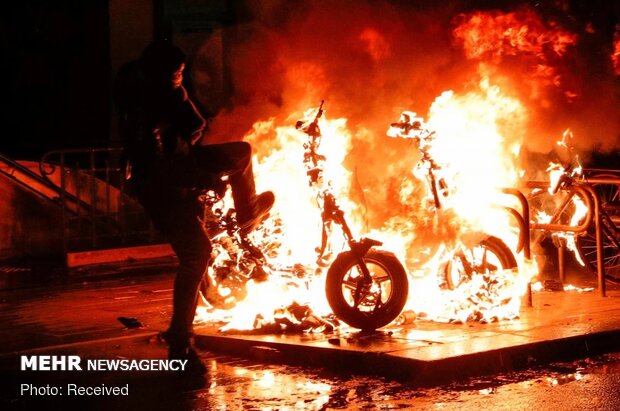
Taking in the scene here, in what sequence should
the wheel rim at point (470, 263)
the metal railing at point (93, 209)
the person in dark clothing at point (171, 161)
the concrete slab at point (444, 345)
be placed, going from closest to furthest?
the concrete slab at point (444, 345), the person in dark clothing at point (171, 161), the wheel rim at point (470, 263), the metal railing at point (93, 209)

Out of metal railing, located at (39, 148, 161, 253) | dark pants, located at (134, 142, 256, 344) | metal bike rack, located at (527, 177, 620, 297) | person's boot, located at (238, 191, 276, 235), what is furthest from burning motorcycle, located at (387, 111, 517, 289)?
metal railing, located at (39, 148, 161, 253)

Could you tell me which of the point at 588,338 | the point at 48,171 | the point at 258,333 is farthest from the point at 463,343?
the point at 48,171

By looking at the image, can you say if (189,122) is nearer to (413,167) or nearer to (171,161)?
(171,161)

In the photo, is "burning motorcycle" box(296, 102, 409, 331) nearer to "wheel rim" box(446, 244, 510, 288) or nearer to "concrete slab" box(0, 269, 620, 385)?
"concrete slab" box(0, 269, 620, 385)

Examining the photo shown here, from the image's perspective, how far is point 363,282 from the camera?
8648 mm

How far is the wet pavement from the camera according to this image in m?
7.35

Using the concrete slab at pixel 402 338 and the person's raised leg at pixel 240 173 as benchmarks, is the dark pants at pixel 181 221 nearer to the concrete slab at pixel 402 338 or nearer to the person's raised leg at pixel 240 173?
the person's raised leg at pixel 240 173

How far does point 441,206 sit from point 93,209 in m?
7.77

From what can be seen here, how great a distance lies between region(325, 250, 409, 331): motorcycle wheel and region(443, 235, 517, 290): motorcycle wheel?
3.00 feet

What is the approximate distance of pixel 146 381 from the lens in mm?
7707

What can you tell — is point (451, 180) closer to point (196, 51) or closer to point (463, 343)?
point (463, 343)

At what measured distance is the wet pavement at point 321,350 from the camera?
7.35 m

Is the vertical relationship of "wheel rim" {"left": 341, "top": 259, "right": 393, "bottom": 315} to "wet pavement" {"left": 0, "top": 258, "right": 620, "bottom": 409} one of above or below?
above

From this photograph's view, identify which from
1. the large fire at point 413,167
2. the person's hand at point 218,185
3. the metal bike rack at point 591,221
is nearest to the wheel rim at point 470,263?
the large fire at point 413,167
